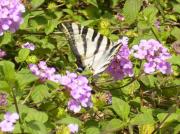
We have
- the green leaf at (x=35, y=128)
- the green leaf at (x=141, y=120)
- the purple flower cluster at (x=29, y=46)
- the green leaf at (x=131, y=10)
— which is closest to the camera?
the green leaf at (x=35, y=128)

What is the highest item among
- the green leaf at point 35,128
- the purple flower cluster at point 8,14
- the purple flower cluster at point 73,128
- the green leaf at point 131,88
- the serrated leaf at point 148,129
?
the purple flower cluster at point 8,14

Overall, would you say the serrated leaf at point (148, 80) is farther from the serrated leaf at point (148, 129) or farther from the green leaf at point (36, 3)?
the green leaf at point (36, 3)

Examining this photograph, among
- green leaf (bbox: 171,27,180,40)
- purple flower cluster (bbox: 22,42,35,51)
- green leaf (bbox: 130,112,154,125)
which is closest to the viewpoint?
green leaf (bbox: 130,112,154,125)

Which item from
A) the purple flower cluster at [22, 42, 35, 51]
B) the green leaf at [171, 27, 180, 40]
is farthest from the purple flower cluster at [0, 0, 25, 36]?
the green leaf at [171, 27, 180, 40]

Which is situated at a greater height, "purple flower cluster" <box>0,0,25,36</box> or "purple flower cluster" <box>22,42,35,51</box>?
"purple flower cluster" <box>0,0,25,36</box>

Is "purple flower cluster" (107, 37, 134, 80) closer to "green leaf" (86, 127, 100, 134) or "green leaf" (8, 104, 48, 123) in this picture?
Result: "green leaf" (86, 127, 100, 134)

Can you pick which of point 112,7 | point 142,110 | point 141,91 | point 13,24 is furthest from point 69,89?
point 112,7

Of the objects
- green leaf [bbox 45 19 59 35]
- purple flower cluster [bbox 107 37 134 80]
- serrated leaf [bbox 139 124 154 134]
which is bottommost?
serrated leaf [bbox 139 124 154 134]

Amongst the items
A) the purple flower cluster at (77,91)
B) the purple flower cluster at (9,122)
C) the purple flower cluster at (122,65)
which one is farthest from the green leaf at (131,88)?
the purple flower cluster at (9,122)
